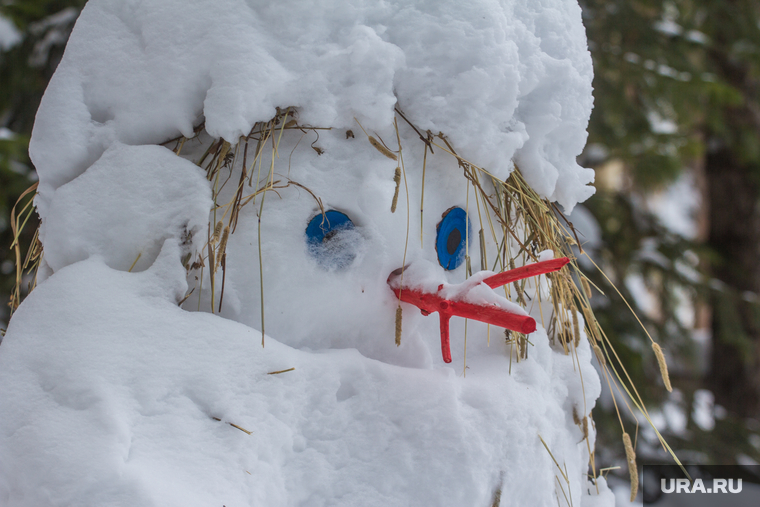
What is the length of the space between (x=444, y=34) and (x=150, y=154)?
37cm

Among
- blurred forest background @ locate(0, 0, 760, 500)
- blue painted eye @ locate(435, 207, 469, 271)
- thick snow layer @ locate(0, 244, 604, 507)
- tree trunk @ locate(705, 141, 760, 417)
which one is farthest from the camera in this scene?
tree trunk @ locate(705, 141, 760, 417)

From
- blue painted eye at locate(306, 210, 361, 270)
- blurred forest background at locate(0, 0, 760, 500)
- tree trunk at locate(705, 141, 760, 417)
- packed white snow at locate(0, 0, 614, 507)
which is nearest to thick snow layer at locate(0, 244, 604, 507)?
packed white snow at locate(0, 0, 614, 507)

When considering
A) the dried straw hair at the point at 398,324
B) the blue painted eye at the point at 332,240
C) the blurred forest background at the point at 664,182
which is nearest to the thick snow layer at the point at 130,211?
the blue painted eye at the point at 332,240

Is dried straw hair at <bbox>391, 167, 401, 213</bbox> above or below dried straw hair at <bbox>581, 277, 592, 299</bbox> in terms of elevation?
above

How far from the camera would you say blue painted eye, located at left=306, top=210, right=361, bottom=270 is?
0.65m

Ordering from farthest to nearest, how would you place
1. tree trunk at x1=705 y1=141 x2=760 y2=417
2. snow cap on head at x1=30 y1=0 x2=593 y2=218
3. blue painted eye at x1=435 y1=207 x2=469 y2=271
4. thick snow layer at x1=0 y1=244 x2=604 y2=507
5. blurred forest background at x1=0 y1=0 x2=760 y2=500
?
tree trunk at x1=705 y1=141 x2=760 y2=417 → blurred forest background at x1=0 y1=0 x2=760 y2=500 → blue painted eye at x1=435 y1=207 x2=469 y2=271 → snow cap on head at x1=30 y1=0 x2=593 y2=218 → thick snow layer at x1=0 y1=244 x2=604 y2=507

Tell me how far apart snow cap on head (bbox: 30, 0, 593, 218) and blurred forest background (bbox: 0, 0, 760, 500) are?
54.3 inches

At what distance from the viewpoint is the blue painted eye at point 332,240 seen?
646 millimetres

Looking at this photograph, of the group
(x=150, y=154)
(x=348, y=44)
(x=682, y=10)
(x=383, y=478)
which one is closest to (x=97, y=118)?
(x=150, y=154)

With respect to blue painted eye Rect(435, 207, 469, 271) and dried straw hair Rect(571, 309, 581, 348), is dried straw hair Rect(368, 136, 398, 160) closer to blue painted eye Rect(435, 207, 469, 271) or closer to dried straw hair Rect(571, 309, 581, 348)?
blue painted eye Rect(435, 207, 469, 271)

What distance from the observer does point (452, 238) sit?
2.38ft

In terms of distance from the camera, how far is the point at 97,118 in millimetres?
649

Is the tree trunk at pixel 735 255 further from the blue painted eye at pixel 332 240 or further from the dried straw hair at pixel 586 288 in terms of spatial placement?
the blue painted eye at pixel 332 240

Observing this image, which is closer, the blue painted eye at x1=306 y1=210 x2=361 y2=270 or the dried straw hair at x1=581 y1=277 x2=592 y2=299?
the blue painted eye at x1=306 y1=210 x2=361 y2=270
